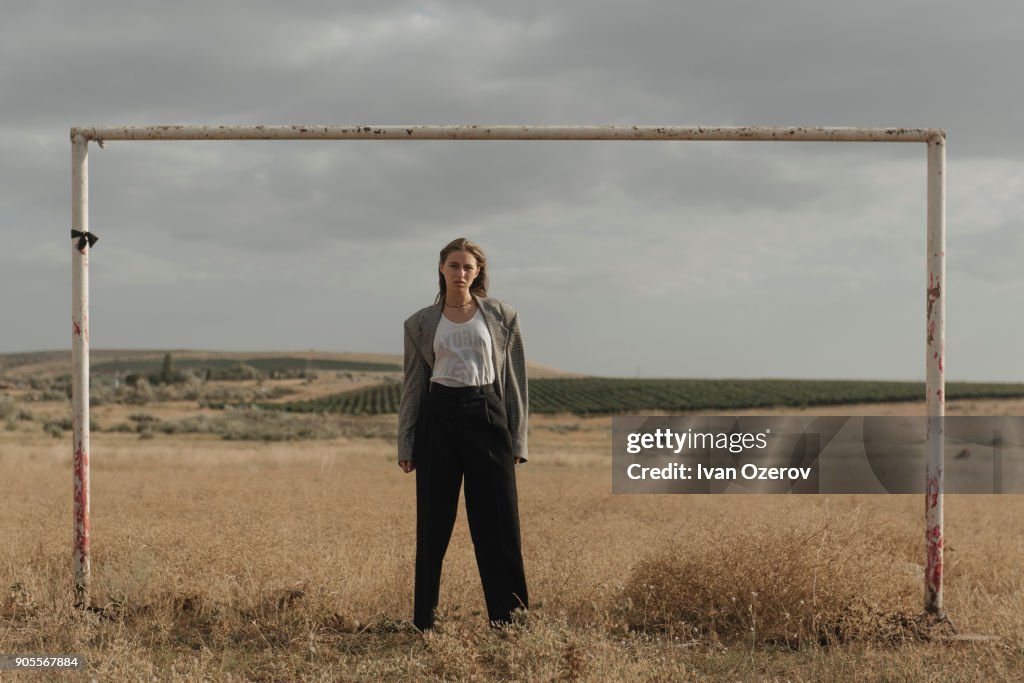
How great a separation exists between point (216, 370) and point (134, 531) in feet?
292

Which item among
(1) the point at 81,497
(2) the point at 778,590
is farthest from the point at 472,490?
(1) the point at 81,497

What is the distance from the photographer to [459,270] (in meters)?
5.11

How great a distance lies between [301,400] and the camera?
230 ft

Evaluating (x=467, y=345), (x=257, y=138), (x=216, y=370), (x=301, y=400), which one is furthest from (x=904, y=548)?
(x=216, y=370)

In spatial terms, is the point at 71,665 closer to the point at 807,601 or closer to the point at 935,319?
the point at 807,601

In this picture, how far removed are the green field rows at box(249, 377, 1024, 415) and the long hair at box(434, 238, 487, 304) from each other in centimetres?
5589

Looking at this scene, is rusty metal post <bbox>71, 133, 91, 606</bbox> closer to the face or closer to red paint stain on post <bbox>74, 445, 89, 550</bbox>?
red paint stain on post <bbox>74, 445, 89, 550</bbox>

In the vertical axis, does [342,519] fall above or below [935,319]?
below

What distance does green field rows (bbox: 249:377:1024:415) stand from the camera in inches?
2699

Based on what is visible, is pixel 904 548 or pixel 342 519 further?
pixel 342 519

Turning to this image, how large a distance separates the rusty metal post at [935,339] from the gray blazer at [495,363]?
2507 millimetres

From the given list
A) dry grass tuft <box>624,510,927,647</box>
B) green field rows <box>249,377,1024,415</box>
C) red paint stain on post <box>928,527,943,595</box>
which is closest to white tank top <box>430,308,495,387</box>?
dry grass tuft <box>624,510,927,647</box>

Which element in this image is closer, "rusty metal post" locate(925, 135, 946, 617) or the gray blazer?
the gray blazer

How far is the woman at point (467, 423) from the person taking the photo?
5.07m
